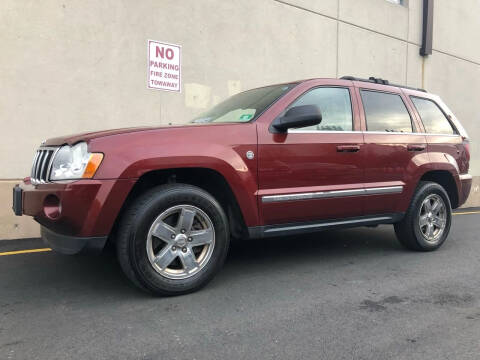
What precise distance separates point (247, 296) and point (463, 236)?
409 centimetres

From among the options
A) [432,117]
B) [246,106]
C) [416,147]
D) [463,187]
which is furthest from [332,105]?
[463,187]

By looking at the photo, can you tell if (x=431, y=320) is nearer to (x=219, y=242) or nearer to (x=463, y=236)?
(x=219, y=242)

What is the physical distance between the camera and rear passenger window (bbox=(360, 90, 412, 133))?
14.3 feet

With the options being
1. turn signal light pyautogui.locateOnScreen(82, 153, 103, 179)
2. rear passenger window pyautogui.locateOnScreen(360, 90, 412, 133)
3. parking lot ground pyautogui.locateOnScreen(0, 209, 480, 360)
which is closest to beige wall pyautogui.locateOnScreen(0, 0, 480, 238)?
parking lot ground pyautogui.locateOnScreen(0, 209, 480, 360)

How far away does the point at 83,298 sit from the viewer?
317 cm

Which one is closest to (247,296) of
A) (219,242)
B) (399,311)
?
(219,242)

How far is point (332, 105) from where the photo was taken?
162 inches

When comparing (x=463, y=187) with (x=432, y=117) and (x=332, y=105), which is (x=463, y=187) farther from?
(x=332, y=105)

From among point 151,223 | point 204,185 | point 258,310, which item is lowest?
point 258,310

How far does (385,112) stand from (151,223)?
288 cm

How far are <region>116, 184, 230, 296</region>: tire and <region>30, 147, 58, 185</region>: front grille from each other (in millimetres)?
711

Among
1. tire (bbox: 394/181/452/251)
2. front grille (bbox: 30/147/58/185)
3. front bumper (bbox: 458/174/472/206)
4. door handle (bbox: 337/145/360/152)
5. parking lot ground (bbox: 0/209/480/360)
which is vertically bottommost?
parking lot ground (bbox: 0/209/480/360)

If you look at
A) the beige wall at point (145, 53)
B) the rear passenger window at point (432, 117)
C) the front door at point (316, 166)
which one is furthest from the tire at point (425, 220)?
the beige wall at point (145, 53)

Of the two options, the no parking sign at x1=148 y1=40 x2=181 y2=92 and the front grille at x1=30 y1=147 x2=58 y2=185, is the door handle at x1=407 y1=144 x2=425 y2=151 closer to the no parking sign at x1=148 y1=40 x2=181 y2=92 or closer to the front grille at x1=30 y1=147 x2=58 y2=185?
the front grille at x1=30 y1=147 x2=58 y2=185
